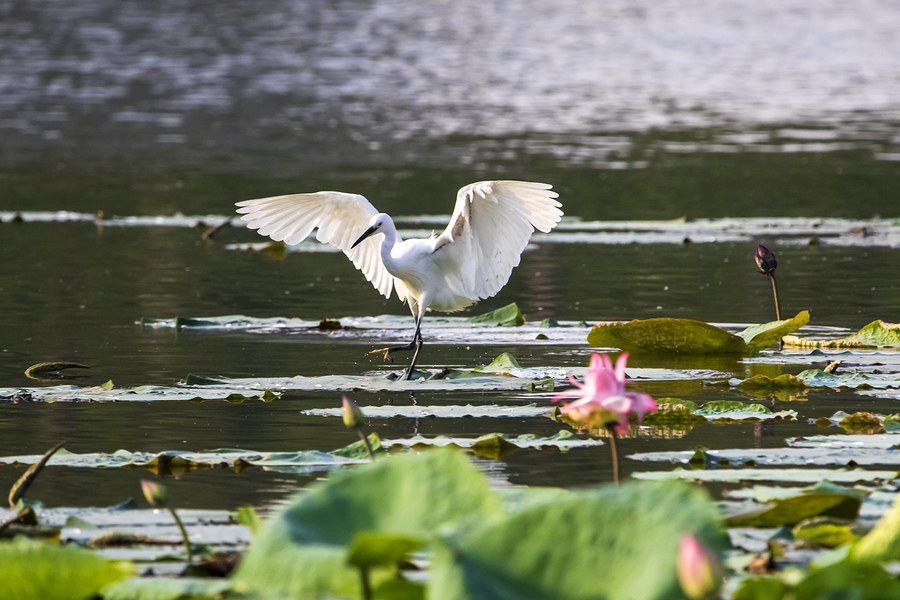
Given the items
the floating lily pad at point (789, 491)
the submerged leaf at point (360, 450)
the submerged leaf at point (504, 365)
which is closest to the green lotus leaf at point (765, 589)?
the floating lily pad at point (789, 491)

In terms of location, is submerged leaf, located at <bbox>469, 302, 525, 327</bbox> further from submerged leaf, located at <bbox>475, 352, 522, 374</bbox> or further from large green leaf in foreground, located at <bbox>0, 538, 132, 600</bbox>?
large green leaf in foreground, located at <bbox>0, 538, 132, 600</bbox>

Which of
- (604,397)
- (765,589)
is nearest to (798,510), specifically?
(604,397)

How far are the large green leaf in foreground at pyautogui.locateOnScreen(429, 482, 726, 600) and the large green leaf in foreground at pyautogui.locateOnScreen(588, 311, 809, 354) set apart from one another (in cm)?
408

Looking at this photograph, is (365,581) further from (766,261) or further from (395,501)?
(766,261)

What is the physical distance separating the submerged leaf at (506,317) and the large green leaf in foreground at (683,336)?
1.03m

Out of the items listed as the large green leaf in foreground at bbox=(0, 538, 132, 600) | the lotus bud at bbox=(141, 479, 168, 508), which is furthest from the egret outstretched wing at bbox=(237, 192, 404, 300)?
the large green leaf in foreground at bbox=(0, 538, 132, 600)

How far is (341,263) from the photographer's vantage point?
469 inches

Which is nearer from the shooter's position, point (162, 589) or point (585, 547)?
point (585, 547)

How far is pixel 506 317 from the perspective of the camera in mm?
8109

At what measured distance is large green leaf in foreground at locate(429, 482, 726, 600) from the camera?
2.55m

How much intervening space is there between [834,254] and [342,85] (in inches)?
904

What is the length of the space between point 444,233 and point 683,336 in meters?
1.37

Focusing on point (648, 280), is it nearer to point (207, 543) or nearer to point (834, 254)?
point (834, 254)

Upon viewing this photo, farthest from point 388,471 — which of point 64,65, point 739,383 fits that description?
point 64,65
